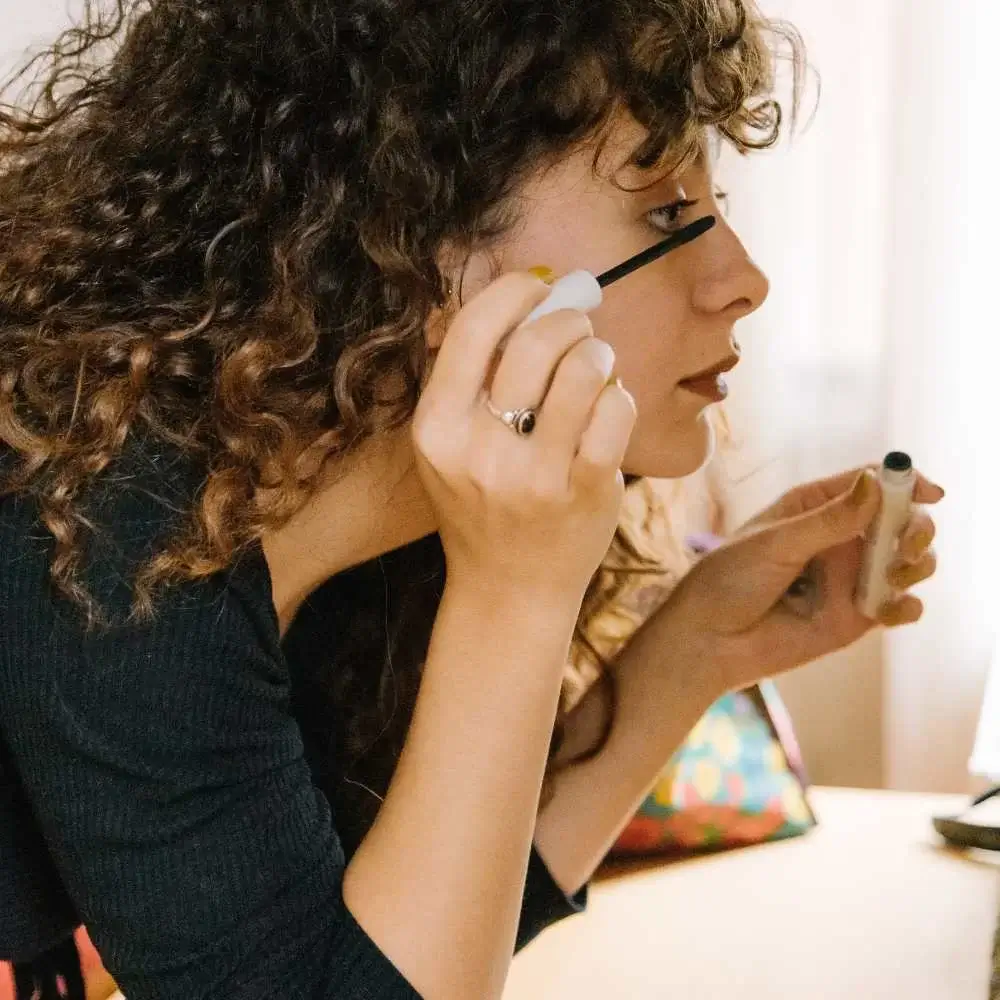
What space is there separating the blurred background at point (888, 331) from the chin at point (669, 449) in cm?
66

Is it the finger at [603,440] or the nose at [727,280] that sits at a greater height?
the nose at [727,280]

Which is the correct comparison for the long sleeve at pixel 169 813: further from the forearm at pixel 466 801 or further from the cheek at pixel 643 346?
the cheek at pixel 643 346

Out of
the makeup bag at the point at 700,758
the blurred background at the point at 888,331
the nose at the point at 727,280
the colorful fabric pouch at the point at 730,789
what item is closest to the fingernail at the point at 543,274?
the nose at the point at 727,280

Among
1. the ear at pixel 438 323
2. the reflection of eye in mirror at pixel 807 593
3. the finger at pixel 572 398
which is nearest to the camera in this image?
the finger at pixel 572 398

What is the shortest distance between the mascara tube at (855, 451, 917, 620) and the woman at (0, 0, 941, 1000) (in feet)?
0.04

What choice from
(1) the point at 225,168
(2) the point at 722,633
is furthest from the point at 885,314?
(1) the point at 225,168

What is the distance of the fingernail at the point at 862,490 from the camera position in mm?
791

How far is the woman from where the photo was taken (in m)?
0.57

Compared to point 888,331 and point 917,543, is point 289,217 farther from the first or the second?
point 888,331

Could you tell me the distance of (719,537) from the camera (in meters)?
1.51

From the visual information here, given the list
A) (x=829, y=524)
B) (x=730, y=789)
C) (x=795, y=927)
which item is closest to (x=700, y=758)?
(x=730, y=789)

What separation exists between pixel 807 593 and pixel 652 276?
0.31m

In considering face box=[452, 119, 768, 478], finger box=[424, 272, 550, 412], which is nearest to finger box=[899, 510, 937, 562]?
face box=[452, 119, 768, 478]

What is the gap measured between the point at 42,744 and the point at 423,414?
236 mm
